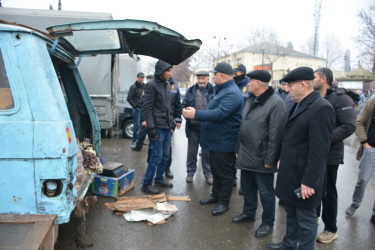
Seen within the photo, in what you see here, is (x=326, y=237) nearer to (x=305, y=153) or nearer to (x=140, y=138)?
(x=305, y=153)

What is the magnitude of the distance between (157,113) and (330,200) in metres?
2.62

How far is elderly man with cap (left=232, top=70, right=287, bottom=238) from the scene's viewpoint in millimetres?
2965

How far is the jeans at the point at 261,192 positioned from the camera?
3158 mm

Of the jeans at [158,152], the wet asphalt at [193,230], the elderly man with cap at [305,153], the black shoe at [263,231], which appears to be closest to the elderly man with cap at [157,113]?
the jeans at [158,152]

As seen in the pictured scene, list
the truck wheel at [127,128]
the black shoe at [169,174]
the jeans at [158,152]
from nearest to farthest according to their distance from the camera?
the jeans at [158,152], the black shoe at [169,174], the truck wheel at [127,128]

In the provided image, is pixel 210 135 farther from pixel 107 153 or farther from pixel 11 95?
pixel 107 153

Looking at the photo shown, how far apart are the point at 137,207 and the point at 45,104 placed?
80.1 inches

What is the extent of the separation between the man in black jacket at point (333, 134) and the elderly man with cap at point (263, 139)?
22.6 inches

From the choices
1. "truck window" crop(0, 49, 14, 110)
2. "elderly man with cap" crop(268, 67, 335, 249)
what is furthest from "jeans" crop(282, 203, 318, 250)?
"truck window" crop(0, 49, 14, 110)

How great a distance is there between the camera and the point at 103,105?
23.0ft

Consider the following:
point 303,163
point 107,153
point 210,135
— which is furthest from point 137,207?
point 107,153

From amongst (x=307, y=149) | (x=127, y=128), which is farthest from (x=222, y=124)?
(x=127, y=128)

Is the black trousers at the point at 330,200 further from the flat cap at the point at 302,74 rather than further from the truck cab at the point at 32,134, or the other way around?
the truck cab at the point at 32,134

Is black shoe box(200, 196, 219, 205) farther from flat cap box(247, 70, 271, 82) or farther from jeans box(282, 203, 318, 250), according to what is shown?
flat cap box(247, 70, 271, 82)
